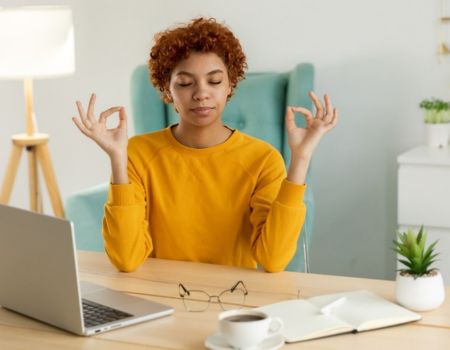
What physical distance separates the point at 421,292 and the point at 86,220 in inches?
70.1

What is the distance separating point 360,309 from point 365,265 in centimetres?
206

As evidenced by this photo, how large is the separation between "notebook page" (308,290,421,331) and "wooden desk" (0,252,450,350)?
16 millimetres

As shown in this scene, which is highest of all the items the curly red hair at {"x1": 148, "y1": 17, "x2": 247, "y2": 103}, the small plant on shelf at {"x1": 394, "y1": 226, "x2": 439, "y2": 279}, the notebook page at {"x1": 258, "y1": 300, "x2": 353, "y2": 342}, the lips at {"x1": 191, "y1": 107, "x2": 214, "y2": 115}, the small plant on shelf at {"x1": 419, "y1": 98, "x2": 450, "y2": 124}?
the curly red hair at {"x1": 148, "y1": 17, "x2": 247, "y2": 103}

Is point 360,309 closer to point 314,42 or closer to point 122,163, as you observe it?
point 122,163

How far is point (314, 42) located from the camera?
3.62 metres

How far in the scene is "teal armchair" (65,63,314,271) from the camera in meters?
3.22

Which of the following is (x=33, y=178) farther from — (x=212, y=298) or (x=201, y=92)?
(x=212, y=298)

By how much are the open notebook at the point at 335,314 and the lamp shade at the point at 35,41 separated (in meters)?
2.28

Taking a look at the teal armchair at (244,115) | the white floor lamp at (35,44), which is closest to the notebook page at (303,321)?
the teal armchair at (244,115)

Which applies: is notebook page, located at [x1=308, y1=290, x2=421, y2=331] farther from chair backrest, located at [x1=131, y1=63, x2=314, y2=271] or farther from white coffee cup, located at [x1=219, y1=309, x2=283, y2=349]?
chair backrest, located at [x1=131, y1=63, x2=314, y2=271]

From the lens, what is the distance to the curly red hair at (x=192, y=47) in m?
2.23

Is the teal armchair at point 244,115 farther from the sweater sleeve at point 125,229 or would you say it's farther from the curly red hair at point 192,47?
the sweater sleeve at point 125,229

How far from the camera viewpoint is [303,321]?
63.2 inches

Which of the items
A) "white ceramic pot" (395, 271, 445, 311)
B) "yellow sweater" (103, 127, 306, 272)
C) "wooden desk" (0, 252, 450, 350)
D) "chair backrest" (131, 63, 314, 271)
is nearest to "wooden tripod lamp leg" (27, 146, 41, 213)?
"chair backrest" (131, 63, 314, 271)
